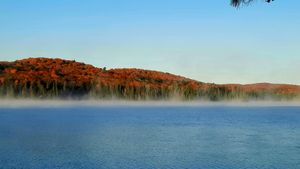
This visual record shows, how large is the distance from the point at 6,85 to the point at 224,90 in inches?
2259

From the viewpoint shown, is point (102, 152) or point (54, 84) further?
point (54, 84)

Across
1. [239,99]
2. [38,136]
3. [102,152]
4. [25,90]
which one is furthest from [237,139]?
[239,99]

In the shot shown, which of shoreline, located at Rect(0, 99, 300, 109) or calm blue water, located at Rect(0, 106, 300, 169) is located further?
shoreline, located at Rect(0, 99, 300, 109)

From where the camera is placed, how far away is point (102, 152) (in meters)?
25.0

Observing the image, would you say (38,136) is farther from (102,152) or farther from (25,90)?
(25,90)

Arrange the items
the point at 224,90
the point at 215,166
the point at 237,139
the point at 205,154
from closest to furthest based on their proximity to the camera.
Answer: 1. the point at 215,166
2. the point at 205,154
3. the point at 237,139
4. the point at 224,90

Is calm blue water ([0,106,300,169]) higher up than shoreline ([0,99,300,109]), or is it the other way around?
shoreline ([0,99,300,109])

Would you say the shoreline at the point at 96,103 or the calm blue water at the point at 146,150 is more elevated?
the shoreline at the point at 96,103

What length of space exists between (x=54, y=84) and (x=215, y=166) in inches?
3961

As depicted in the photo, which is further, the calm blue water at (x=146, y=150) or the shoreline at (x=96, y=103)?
the shoreline at (x=96, y=103)

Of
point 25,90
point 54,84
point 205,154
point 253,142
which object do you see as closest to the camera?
point 205,154

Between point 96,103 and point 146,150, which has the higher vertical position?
point 96,103

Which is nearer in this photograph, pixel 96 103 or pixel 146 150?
pixel 146 150

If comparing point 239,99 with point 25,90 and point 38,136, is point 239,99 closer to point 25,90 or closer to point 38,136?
point 25,90
